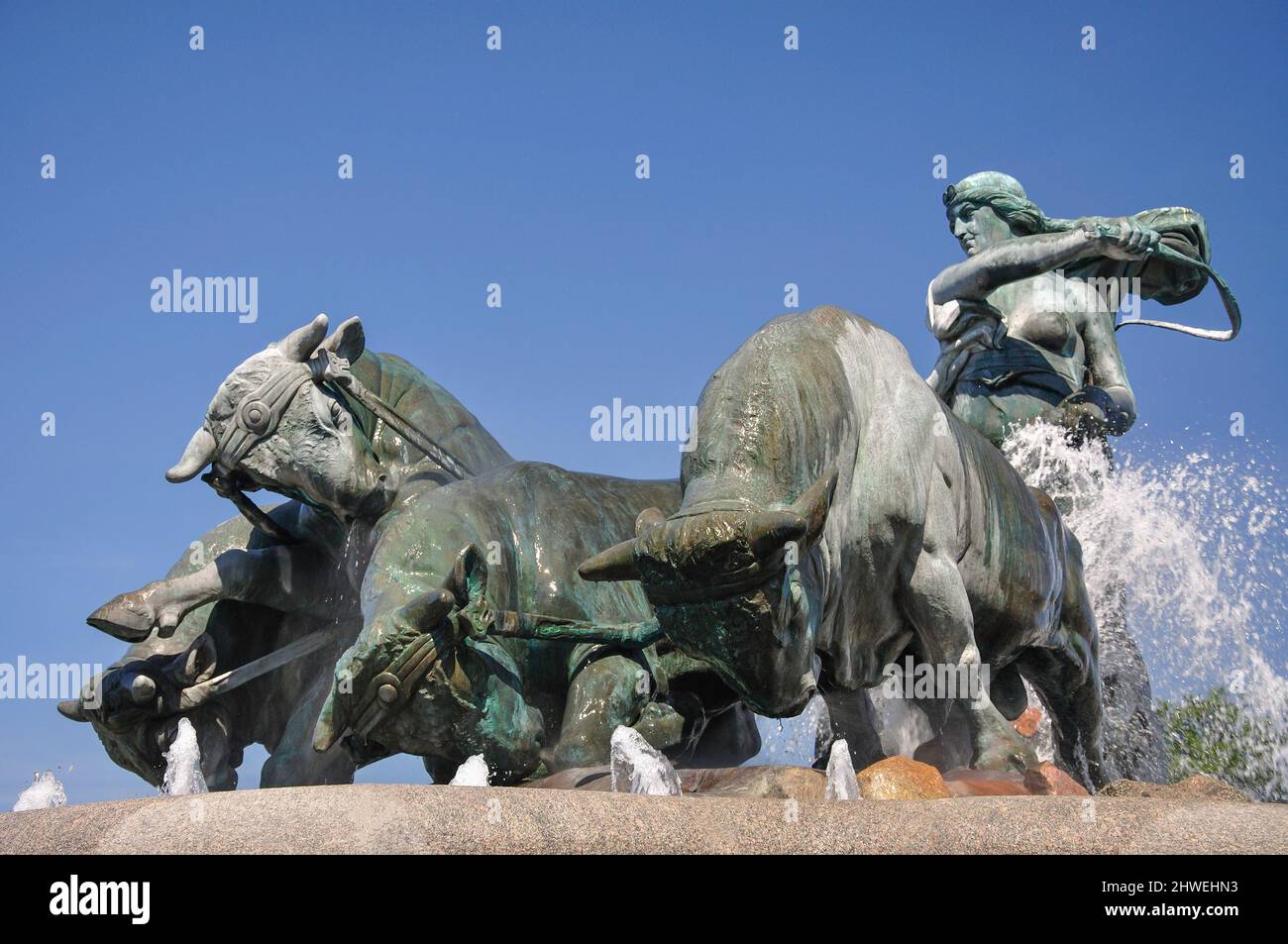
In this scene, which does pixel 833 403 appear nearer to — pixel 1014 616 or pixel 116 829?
pixel 1014 616

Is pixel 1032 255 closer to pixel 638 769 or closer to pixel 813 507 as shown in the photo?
pixel 813 507

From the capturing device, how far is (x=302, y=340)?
7664 millimetres

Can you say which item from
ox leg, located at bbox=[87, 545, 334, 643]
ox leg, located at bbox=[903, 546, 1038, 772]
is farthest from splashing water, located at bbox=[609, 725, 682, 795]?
ox leg, located at bbox=[87, 545, 334, 643]

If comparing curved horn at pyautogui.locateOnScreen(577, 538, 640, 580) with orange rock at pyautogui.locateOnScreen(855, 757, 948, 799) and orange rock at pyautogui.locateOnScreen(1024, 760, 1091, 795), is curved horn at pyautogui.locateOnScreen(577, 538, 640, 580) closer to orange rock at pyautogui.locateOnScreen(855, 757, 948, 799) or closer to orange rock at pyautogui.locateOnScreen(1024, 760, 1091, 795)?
orange rock at pyautogui.locateOnScreen(855, 757, 948, 799)

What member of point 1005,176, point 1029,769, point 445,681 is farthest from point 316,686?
point 1005,176

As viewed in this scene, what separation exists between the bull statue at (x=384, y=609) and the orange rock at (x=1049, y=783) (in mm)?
1625

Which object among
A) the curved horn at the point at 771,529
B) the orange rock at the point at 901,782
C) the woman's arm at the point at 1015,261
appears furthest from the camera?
the woman's arm at the point at 1015,261

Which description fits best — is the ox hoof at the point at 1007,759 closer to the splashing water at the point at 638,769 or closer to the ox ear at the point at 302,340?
the splashing water at the point at 638,769

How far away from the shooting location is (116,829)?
4012mm

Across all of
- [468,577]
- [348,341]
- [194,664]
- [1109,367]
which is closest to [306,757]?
[194,664]

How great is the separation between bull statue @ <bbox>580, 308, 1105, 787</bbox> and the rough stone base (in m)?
1.17

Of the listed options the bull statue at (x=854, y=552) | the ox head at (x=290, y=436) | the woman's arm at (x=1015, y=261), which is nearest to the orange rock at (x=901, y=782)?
the bull statue at (x=854, y=552)

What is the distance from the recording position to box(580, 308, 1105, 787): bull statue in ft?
17.2

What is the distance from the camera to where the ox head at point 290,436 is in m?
7.52
